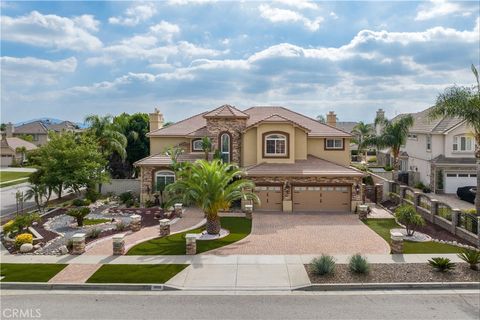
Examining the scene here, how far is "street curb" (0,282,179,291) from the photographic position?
14742mm

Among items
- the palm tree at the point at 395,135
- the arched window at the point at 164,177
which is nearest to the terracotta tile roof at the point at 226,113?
the arched window at the point at 164,177

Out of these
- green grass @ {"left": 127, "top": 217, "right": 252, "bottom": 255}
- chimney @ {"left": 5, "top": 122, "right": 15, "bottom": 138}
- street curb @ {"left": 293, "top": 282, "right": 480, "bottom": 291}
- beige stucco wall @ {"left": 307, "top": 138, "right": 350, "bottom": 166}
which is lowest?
street curb @ {"left": 293, "top": 282, "right": 480, "bottom": 291}

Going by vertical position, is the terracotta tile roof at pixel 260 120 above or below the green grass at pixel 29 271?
above

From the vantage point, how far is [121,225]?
23.0 m

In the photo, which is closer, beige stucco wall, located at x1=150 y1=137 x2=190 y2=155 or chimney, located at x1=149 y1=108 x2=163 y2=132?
beige stucco wall, located at x1=150 y1=137 x2=190 y2=155

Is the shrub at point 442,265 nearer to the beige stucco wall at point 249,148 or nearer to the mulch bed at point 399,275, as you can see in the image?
the mulch bed at point 399,275

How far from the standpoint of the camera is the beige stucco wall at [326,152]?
107 feet

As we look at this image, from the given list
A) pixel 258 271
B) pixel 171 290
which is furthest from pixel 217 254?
pixel 171 290

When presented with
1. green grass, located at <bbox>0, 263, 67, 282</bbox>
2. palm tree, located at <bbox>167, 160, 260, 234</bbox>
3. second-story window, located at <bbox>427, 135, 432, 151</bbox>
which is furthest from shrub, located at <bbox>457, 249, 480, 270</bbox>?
second-story window, located at <bbox>427, 135, 432, 151</bbox>

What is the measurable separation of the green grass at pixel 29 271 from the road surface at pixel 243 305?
890mm

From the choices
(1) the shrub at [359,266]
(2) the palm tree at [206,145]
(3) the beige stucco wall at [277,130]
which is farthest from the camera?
(2) the palm tree at [206,145]

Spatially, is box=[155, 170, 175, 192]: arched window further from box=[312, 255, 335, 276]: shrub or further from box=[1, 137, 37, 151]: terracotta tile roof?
box=[1, 137, 37, 151]: terracotta tile roof

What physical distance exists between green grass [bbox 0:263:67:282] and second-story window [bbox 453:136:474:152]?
1334 inches

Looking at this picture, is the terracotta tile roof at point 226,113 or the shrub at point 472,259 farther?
the terracotta tile roof at point 226,113
